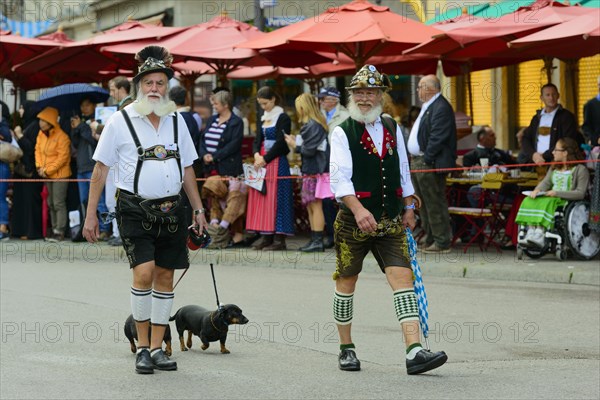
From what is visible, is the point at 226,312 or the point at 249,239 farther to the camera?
the point at 249,239

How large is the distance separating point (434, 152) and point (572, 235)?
180 centimetres

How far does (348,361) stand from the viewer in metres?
7.75

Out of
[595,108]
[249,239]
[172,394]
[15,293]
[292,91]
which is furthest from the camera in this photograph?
[292,91]

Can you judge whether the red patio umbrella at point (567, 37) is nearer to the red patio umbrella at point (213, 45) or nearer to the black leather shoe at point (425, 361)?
the red patio umbrella at point (213, 45)

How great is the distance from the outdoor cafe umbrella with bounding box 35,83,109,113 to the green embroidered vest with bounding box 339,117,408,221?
918 cm

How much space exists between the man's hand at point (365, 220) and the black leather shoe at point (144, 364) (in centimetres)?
→ 159

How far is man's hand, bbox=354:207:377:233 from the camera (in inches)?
292

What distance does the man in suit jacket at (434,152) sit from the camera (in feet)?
45.1

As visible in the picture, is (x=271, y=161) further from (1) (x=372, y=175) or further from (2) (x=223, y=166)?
(1) (x=372, y=175)

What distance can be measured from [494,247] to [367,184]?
24.7 ft

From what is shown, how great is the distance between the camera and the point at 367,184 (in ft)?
25.1

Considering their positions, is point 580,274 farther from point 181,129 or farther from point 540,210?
point 181,129

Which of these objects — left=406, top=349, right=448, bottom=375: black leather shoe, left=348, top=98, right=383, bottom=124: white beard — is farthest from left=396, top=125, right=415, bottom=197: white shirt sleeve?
left=406, top=349, right=448, bottom=375: black leather shoe

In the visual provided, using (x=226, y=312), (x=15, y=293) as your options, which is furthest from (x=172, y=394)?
(x=15, y=293)
